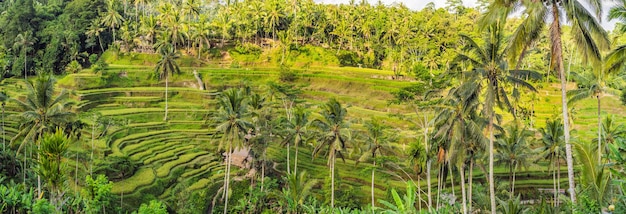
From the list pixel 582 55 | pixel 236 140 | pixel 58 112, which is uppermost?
pixel 582 55

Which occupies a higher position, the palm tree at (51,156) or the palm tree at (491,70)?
the palm tree at (491,70)

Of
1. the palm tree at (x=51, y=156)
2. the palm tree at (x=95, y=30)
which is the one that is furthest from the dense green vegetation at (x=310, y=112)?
the palm tree at (x=95, y=30)

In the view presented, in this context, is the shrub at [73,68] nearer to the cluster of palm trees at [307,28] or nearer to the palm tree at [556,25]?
the cluster of palm trees at [307,28]

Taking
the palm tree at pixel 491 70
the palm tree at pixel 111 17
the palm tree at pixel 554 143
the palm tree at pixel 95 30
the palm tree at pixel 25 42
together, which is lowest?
the palm tree at pixel 554 143

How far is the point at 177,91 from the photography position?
136 ft

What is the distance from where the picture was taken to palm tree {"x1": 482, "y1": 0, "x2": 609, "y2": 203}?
38.4 ft

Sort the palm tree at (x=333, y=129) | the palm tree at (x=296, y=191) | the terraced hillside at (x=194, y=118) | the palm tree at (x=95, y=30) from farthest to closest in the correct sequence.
Answer: the palm tree at (x=95, y=30) < the terraced hillside at (x=194, y=118) < the palm tree at (x=333, y=129) < the palm tree at (x=296, y=191)

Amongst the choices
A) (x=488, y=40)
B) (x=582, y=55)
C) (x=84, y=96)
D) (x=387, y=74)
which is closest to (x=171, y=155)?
(x=84, y=96)

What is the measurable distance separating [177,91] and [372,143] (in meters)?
23.3

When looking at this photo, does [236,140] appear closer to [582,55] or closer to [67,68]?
[582,55]

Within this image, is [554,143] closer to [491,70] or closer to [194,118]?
[491,70]

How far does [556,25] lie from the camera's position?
41.0 feet

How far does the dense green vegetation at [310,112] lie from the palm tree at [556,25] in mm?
47

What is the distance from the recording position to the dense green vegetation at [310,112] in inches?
517
